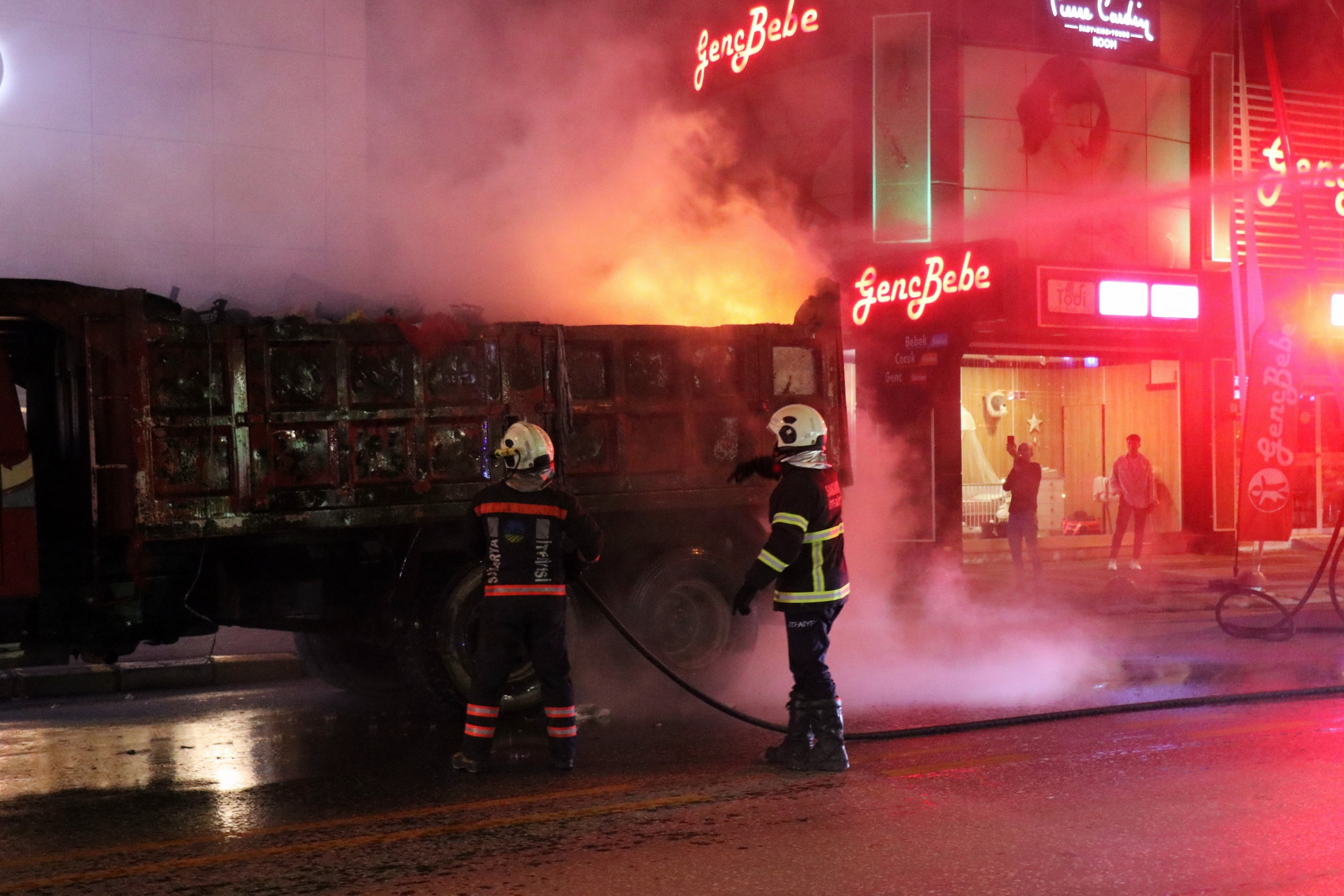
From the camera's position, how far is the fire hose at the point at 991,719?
258 inches

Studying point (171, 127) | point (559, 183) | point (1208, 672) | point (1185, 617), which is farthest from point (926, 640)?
point (171, 127)

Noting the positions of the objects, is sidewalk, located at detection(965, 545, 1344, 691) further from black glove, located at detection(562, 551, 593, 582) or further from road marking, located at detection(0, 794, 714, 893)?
road marking, located at detection(0, 794, 714, 893)

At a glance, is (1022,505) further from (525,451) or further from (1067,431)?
(525,451)

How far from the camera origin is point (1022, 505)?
14.2m

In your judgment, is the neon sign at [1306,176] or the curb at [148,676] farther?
the neon sign at [1306,176]

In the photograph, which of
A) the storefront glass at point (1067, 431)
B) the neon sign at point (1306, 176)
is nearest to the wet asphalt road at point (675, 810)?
the storefront glass at point (1067, 431)

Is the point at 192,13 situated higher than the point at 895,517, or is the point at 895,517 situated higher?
the point at 192,13

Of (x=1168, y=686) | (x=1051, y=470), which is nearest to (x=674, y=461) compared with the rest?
(x=1168, y=686)

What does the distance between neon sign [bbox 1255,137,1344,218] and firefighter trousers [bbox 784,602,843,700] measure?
15.0 m

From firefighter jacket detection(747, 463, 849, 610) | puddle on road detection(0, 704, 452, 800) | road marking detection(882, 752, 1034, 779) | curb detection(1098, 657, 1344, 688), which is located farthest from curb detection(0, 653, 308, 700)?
curb detection(1098, 657, 1344, 688)

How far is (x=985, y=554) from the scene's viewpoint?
1708 centimetres

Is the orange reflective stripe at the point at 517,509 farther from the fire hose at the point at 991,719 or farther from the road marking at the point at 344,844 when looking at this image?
the road marking at the point at 344,844

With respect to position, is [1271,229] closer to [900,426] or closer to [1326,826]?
[900,426]

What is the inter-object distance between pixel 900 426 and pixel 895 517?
66.7 inches
